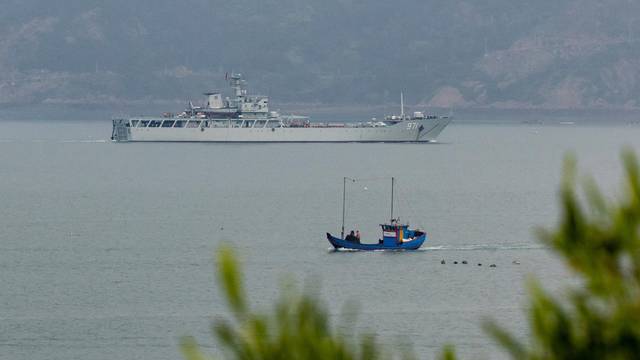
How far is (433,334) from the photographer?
1658 inches

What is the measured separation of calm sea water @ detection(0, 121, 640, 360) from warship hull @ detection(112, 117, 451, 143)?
28.6m

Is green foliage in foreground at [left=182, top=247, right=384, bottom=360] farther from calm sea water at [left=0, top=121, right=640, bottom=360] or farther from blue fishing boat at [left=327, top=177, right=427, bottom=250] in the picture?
blue fishing boat at [left=327, top=177, right=427, bottom=250]

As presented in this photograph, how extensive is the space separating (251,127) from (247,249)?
106082mm

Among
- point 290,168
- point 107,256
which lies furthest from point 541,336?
point 290,168

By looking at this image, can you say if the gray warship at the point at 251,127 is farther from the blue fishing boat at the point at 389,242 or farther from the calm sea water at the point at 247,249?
the blue fishing boat at the point at 389,242

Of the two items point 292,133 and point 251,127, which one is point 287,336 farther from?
point 292,133

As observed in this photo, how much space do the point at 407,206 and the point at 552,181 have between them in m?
34.8

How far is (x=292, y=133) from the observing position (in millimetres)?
172750

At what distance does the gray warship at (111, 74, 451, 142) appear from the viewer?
6713 inches

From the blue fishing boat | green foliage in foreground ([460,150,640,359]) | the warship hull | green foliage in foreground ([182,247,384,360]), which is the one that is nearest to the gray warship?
the warship hull

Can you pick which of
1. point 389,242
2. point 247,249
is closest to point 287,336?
point 389,242

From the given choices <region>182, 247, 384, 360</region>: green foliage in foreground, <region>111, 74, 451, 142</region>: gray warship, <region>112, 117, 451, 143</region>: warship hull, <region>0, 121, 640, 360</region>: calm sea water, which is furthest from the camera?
<region>112, 117, 451, 143</region>: warship hull

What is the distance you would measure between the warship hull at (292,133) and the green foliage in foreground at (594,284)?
6416 inches

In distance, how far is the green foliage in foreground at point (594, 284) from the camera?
7.54 m
